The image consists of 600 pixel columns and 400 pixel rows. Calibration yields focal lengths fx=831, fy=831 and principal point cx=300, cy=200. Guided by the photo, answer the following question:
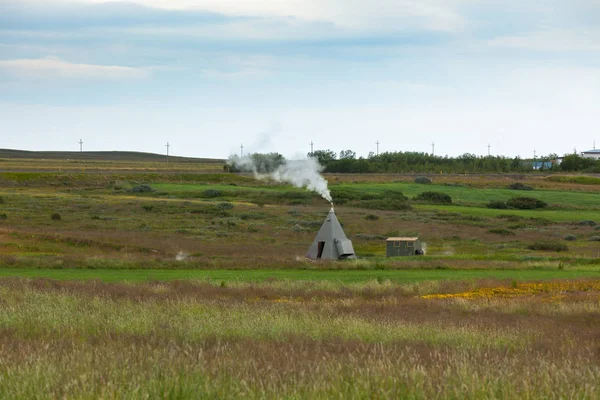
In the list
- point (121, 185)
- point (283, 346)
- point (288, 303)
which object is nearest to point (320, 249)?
point (288, 303)

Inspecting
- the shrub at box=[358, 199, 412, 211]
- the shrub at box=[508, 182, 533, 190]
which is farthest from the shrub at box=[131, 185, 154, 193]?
the shrub at box=[508, 182, 533, 190]

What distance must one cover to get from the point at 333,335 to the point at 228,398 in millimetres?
7212

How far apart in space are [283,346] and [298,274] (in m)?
25.1

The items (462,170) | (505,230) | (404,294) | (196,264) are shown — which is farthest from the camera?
(462,170)

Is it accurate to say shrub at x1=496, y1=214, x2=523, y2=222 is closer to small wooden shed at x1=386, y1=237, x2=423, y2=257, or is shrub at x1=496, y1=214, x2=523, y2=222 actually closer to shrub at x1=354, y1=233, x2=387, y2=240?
shrub at x1=354, y1=233, x2=387, y2=240

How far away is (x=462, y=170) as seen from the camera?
17450 cm

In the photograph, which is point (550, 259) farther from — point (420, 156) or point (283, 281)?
point (420, 156)

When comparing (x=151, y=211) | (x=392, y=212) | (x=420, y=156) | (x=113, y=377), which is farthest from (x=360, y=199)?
(x=420, y=156)

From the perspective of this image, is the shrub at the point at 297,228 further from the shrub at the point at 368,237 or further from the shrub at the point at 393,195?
the shrub at the point at 393,195

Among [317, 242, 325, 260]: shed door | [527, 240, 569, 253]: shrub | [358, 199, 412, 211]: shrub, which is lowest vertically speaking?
[527, 240, 569, 253]: shrub

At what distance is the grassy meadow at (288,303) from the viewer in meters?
8.89

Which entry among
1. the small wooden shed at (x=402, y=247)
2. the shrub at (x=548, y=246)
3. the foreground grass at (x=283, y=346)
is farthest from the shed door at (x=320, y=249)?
the shrub at (x=548, y=246)

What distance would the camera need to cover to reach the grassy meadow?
350 inches

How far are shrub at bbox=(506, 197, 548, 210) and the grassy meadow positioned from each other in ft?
11.5
